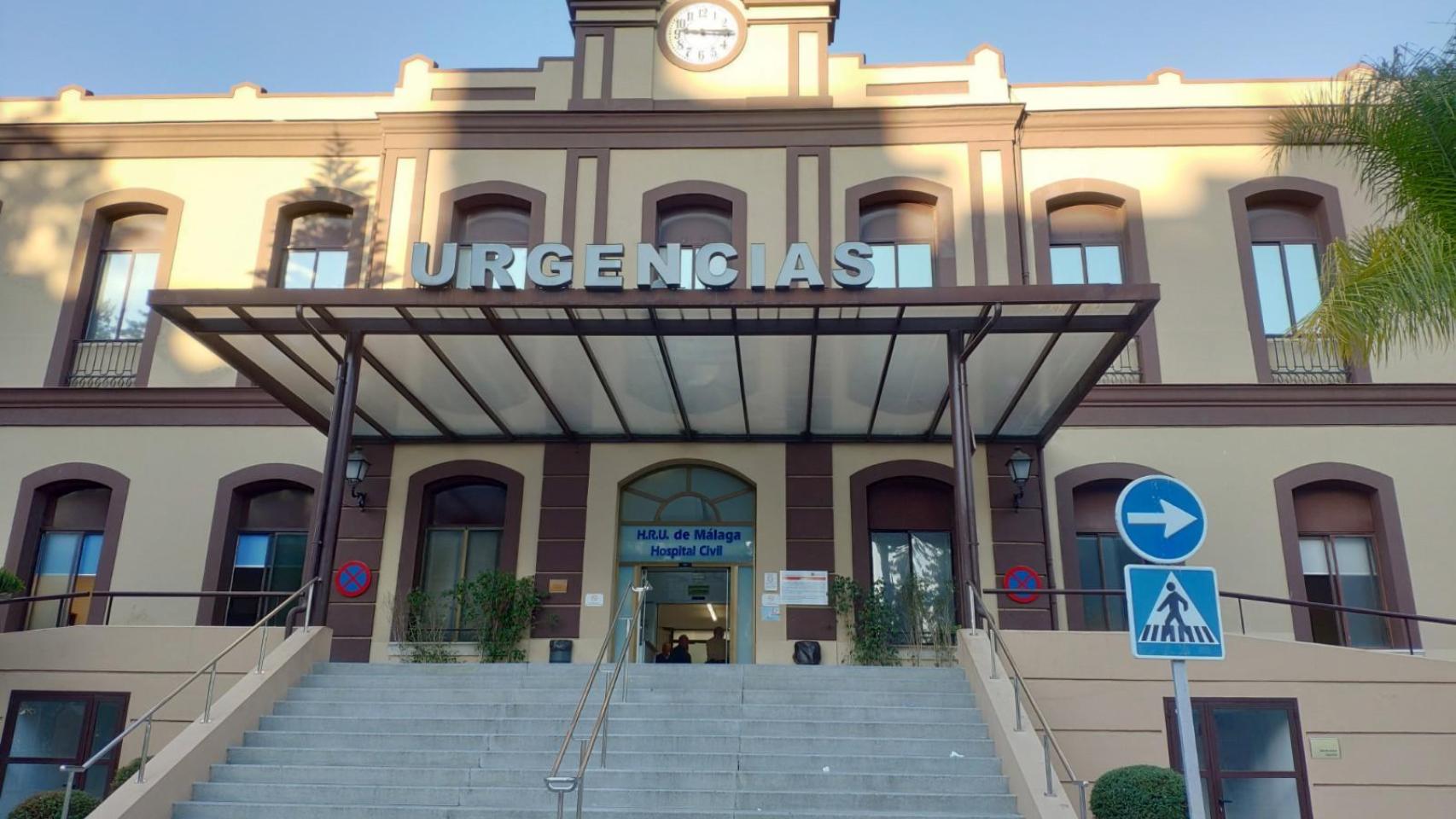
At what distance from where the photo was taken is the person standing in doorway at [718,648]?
15.7m

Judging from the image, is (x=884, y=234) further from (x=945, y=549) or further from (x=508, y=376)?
(x=508, y=376)

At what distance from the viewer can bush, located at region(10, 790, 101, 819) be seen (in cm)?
1005

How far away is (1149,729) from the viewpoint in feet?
38.5

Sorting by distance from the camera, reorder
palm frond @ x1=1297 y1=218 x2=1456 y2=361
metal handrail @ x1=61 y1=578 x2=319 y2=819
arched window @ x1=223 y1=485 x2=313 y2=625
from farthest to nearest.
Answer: arched window @ x1=223 y1=485 x2=313 y2=625 < palm frond @ x1=1297 y1=218 x2=1456 y2=361 < metal handrail @ x1=61 y1=578 x2=319 y2=819

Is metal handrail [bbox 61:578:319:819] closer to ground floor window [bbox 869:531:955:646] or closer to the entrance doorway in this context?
the entrance doorway

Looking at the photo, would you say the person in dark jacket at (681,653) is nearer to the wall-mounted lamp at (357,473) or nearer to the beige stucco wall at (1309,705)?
the wall-mounted lamp at (357,473)

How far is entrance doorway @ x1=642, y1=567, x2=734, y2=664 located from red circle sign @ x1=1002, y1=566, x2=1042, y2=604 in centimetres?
391

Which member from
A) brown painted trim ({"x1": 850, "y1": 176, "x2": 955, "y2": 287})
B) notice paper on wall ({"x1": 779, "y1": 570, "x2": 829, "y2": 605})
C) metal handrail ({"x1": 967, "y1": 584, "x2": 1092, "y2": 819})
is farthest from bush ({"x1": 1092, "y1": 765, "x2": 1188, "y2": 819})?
brown painted trim ({"x1": 850, "y1": 176, "x2": 955, "y2": 287})

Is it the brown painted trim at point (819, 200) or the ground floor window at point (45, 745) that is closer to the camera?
the ground floor window at point (45, 745)

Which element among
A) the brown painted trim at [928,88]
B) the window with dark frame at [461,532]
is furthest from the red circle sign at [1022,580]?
the brown painted trim at [928,88]

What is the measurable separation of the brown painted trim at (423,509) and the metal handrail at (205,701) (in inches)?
111

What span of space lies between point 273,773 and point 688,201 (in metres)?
10.5

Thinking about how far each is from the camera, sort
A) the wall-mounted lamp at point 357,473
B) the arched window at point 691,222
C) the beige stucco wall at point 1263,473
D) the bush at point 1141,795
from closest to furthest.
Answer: the bush at point 1141,795 < the beige stucco wall at point 1263,473 < the wall-mounted lamp at point 357,473 < the arched window at point 691,222

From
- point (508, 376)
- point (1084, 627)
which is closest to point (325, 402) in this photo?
point (508, 376)
